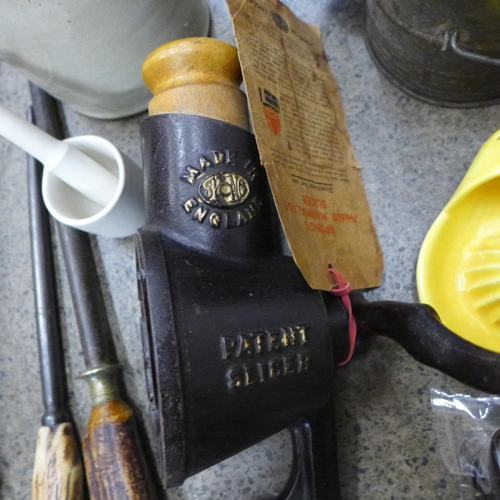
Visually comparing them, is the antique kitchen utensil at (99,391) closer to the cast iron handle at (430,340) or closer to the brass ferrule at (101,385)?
the brass ferrule at (101,385)

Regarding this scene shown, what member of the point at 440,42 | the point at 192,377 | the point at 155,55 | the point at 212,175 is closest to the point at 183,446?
the point at 192,377

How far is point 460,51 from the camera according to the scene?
46 centimetres

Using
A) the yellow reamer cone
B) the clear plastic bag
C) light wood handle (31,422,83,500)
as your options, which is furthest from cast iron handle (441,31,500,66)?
light wood handle (31,422,83,500)

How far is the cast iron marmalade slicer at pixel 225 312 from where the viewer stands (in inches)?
15.1

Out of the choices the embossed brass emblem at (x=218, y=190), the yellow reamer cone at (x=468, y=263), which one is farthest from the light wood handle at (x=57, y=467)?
the yellow reamer cone at (x=468, y=263)

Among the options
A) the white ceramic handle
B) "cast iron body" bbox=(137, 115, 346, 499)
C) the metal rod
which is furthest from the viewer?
the metal rod

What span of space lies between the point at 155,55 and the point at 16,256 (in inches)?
15.6

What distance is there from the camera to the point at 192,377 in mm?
376

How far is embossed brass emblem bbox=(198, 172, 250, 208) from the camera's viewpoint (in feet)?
1.44

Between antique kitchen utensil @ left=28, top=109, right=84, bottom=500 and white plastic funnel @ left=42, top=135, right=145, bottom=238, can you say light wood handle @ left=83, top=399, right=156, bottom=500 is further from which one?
white plastic funnel @ left=42, top=135, right=145, bottom=238

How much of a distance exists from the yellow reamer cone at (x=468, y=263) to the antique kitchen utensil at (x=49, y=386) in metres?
0.46

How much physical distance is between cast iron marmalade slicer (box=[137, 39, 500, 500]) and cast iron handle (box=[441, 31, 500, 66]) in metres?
0.21

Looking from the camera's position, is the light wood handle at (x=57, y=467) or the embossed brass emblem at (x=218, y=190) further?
the light wood handle at (x=57, y=467)

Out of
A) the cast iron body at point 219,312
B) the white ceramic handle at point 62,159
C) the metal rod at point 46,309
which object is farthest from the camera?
the metal rod at point 46,309
